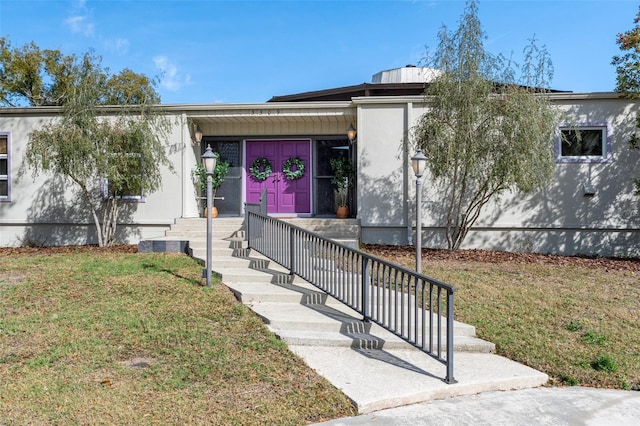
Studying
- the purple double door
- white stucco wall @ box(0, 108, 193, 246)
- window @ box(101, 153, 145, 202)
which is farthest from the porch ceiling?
window @ box(101, 153, 145, 202)

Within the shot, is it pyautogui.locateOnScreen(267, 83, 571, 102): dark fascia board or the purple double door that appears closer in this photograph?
the purple double door

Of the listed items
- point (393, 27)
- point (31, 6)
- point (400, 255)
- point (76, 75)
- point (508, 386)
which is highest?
point (31, 6)

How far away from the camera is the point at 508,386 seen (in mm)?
3777

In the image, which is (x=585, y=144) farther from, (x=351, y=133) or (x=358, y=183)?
(x=351, y=133)

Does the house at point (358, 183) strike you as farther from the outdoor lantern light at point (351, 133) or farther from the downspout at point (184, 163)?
the outdoor lantern light at point (351, 133)

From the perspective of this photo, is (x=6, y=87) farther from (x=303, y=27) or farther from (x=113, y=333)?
(x=113, y=333)

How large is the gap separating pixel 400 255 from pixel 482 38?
4.23 m

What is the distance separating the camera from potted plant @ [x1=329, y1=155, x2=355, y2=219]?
35.2 feet

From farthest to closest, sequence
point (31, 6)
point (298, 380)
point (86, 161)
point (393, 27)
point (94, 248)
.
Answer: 1. point (31, 6)
2. point (393, 27)
3. point (94, 248)
4. point (86, 161)
5. point (298, 380)

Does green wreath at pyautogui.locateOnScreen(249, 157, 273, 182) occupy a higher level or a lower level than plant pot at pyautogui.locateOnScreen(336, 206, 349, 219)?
higher

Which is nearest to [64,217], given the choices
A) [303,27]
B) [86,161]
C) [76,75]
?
[86,161]

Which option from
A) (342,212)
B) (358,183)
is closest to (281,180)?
(342,212)

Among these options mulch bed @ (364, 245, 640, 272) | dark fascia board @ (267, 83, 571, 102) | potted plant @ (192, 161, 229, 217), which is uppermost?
dark fascia board @ (267, 83, 571, 102)

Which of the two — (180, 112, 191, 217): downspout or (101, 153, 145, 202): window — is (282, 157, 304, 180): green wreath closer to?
(180, 112, 191, 217): downspout
